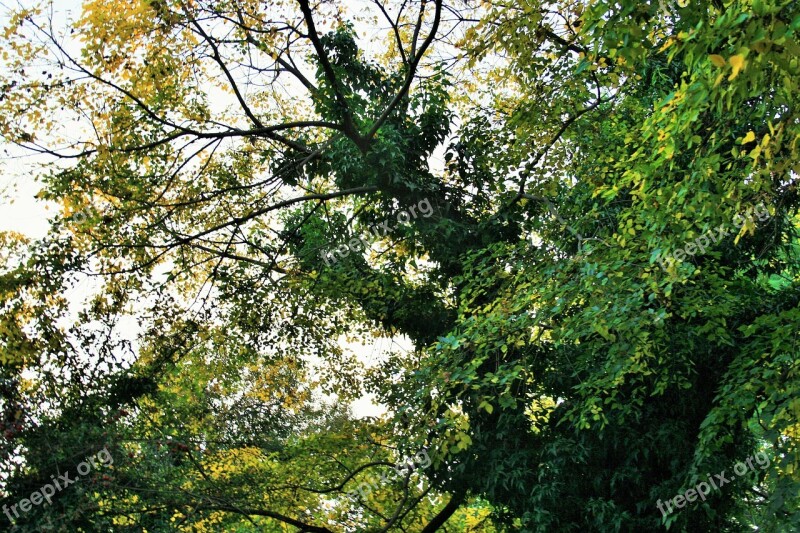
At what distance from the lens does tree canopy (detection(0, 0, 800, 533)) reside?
6.21 meters

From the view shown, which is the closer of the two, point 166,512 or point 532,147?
point 166,512

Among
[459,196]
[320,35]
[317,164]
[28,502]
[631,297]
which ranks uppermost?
[320,35]

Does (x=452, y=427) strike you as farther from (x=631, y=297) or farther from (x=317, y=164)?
(x=317, y=164)

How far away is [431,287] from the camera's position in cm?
991

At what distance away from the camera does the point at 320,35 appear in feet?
32.4

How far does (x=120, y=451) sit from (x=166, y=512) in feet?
2.62

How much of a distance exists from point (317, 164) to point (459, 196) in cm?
220

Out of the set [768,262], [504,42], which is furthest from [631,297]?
[768,262]

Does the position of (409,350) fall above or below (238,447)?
above

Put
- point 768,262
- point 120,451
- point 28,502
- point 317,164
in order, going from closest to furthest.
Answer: point 28,502 → point 120,451 → point 768,262 → point 317,164

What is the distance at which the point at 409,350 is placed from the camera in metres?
11.3

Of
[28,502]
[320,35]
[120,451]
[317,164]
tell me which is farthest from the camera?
[317,164]

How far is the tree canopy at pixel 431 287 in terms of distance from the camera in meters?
6.21

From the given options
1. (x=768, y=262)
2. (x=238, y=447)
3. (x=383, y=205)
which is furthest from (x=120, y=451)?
(x=768, y=262)
